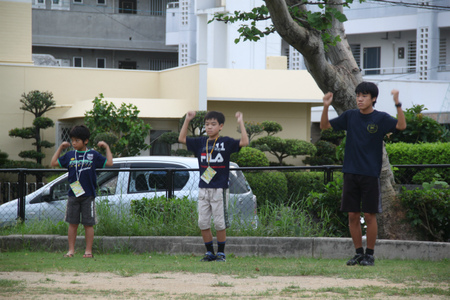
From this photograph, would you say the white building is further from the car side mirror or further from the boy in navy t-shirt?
the boy in navy t-shirt

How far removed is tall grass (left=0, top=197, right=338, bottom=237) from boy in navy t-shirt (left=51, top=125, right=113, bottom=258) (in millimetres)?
767

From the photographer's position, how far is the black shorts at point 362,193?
6734 millimetres

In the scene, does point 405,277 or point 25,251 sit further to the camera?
point 25,251

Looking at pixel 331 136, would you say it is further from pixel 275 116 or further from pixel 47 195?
pixel 47 195

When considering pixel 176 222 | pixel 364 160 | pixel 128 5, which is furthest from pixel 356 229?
pixel 128 5

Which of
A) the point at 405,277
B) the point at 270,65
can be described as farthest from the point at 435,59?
the point at 405,277

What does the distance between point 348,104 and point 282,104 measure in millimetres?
14948

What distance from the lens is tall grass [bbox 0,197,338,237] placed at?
8.53 metres

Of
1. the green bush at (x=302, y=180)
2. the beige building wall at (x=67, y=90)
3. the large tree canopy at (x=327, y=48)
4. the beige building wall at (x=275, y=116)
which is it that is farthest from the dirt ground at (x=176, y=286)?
the beige building wall at (x=275, y=116)

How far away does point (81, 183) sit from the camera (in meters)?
8.05

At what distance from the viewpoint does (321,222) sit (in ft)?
27.9

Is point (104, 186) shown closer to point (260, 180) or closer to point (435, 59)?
point (260, 180)

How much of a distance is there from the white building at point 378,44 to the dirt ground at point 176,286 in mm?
22366

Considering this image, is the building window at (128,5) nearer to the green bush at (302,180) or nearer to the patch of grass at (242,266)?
the green bush at (302,180)
